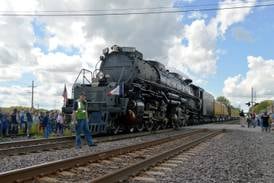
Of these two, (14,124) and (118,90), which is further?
(14,124)

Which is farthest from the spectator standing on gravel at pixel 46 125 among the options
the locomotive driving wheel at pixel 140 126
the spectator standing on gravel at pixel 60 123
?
the locomotive driving wheel at pixel 140 126

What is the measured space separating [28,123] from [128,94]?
499 cm

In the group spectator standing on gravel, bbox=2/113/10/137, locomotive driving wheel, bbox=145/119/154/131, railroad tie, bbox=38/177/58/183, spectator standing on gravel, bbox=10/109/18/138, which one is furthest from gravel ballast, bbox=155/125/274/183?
spectator standing on gravel, bbox=10/109/18/138

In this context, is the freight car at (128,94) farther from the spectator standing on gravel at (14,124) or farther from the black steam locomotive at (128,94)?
the spectator standing on gravel at (14,124)

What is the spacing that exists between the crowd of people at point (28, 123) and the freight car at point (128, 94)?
186cm

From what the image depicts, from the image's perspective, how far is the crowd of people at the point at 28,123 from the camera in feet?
57.7

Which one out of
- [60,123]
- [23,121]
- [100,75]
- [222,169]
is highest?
[100,75]

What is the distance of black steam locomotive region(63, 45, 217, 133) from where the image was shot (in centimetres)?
1664

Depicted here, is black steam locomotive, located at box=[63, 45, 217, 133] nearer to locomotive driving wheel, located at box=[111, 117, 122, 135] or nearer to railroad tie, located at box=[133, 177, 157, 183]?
locomotive driving wheel, located at box=[111, 117, 122, 135]

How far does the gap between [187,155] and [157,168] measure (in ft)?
9.26

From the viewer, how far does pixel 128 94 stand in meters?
17.8

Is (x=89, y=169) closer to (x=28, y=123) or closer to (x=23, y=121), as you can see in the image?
(x=28, y=123)

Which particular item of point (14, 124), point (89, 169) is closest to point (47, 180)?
point (89, 169)

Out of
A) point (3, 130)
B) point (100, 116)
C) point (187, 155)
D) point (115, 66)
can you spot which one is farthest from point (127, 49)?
point (187, 155)
